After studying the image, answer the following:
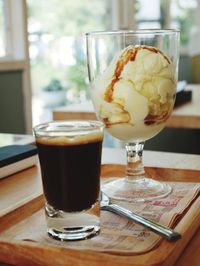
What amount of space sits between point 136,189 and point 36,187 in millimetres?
165

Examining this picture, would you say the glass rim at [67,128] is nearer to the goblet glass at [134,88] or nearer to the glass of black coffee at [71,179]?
the glass of black coffee at [71,179]

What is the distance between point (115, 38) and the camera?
0.80 m

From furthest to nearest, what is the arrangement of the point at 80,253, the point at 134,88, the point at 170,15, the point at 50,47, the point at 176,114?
the point at 170,15, the point at 50,47, the point at 176,114, the point at 134,88, the point at 80,253

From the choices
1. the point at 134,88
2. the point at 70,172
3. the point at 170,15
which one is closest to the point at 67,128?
the point at 70,172

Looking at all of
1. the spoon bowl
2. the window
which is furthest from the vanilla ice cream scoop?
the window

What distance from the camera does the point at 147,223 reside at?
59 centimetres

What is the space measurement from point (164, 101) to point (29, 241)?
34 centimetres

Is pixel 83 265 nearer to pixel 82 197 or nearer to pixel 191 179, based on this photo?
pixel 82 197

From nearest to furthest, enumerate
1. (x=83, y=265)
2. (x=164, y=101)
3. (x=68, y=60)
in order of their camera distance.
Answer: (x=83, y=265) < (x=164, y=101) < (x=68, y=60)

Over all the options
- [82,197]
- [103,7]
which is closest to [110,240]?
[82,197]

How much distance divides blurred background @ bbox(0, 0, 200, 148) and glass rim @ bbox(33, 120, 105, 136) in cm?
146

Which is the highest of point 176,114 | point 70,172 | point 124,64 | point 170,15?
point 170,15

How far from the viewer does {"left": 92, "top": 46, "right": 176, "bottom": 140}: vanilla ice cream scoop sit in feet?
2.50

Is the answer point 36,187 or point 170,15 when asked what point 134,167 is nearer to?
point 36,187
